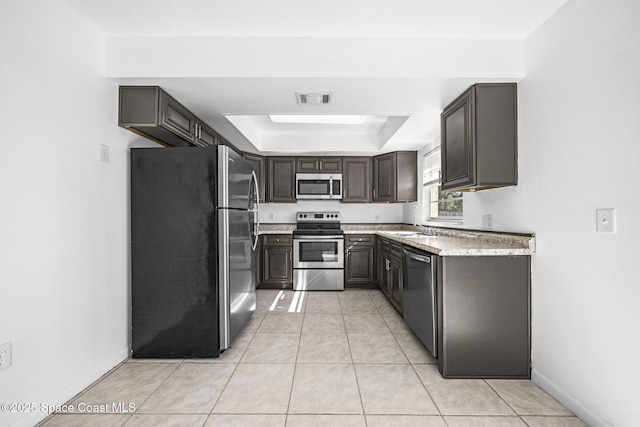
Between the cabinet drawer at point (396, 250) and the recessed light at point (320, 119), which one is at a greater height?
the recessed light at point (320, 119)

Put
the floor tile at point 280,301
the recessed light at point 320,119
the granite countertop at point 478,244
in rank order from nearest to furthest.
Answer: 1. the granite countertop at point 478,244
2. the floor tile at point 280,301
3. the recessed light at point 320,119

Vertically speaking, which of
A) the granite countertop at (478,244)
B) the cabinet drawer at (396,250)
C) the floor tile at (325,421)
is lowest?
the floor tile at (325,421)

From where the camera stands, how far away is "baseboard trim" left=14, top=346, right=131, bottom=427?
162 cm

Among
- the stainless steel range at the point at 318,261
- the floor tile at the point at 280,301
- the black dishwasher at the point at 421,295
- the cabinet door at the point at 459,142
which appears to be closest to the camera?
the black dishwasher at the point at 421,295

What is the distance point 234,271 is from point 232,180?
763 millimetres

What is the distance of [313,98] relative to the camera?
262 cm

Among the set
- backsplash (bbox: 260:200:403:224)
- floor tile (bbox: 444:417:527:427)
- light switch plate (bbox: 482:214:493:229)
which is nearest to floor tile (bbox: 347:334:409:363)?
floor tile (bbox: 444:417:527:427)

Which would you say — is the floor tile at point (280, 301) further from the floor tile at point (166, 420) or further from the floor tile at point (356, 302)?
the floor tile at point (166, 420)

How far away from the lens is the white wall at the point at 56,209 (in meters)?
1.54

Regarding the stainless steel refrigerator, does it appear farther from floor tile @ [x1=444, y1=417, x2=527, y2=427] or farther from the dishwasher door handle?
floor tile @ [x1=444, y1=417, x2=527, y2=427]

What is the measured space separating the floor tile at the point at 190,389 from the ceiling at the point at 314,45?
2.12 meters

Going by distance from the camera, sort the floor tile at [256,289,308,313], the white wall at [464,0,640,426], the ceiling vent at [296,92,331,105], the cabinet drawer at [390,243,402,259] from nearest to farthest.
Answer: the white wall at [464,0,640,426], the ceiling vent at [296,92,331,105], the cabinet drawer at [390,243,402,259], the floor tile at [256,289,308,313]

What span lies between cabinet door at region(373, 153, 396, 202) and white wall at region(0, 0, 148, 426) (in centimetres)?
346

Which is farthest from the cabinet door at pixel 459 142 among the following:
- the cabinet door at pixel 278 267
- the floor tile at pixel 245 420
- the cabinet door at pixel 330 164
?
the cabinet door at pixel 278 267
